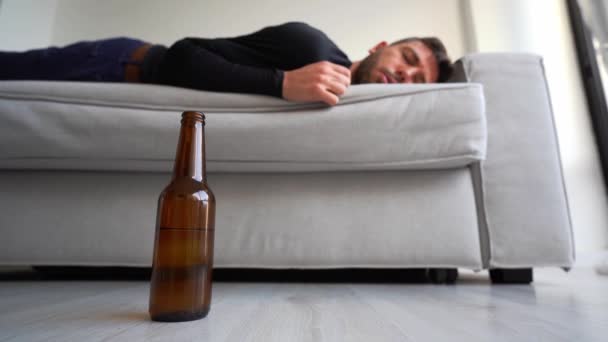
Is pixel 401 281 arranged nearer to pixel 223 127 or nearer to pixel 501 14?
pixel 223 127

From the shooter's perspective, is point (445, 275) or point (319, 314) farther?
point (445, 275)

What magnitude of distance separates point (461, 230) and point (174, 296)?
1.83 feet

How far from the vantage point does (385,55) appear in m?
1.08

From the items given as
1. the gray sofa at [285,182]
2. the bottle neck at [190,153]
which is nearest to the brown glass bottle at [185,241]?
the bottle neck at [190,153]

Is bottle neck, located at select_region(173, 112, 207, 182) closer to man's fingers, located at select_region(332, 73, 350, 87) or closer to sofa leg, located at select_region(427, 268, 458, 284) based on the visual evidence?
man's fingers, located at select_region(332, 73, 350, 87)

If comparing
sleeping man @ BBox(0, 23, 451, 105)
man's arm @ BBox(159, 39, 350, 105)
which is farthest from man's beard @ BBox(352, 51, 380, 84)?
man's arm @ BBox(159, 39, 350, 105)

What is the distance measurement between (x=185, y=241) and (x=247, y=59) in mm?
537

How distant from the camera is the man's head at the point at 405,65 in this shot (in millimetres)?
1057

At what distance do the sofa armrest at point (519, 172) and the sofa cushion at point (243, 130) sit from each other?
0.30 ft

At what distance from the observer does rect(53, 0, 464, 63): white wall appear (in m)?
2.10

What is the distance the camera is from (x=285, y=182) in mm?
707

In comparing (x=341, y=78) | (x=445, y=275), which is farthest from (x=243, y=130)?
(x=445, y=275)

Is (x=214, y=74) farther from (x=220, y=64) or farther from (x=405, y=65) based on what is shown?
(x=405, y=65)

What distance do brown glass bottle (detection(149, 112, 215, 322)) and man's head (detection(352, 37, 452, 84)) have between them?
2.68ft
